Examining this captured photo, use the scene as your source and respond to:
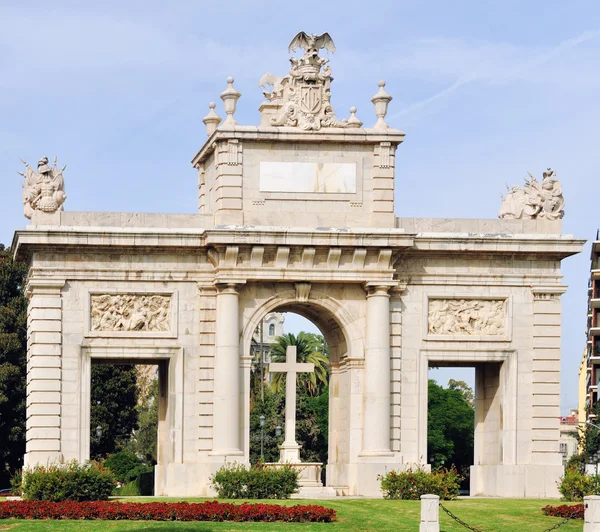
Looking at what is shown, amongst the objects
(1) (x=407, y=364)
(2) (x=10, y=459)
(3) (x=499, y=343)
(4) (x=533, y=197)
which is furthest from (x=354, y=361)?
(2) (x=10, y=459)

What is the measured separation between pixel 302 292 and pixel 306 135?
4533 mm

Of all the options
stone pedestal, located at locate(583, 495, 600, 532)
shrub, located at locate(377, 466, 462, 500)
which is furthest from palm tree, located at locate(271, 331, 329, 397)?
stone pedestal, located at locate(583, 495, 600, 532)

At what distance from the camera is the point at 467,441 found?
8756 centimetres

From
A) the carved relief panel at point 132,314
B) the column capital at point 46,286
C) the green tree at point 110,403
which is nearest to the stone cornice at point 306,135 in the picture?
the carved relief panel at point 132,314

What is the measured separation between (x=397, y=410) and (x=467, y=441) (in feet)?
141

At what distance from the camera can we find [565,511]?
38.2m

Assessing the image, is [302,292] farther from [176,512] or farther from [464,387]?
[464,387]

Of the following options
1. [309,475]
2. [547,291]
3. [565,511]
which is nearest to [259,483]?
[309,475]

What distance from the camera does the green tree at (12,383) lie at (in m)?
66.0

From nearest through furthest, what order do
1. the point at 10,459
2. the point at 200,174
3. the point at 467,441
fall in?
the point at 200,174, the point at 10,459, the point at 467,441

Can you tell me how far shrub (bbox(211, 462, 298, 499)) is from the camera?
4153 cm

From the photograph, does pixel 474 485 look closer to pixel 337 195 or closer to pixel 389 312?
pixel 389 312

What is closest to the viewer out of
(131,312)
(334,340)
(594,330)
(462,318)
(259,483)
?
(259,483)

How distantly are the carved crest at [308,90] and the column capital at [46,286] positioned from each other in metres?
7.70
